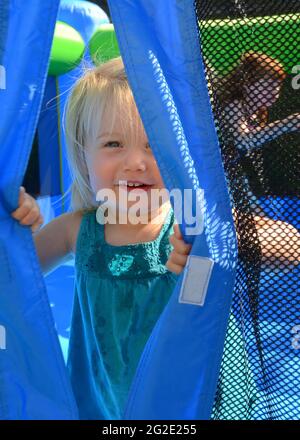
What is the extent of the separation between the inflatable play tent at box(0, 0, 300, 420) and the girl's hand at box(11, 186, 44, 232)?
1cm

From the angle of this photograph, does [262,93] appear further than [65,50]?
No

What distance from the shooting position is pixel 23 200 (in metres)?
0.92

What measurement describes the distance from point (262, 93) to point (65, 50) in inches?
70.9

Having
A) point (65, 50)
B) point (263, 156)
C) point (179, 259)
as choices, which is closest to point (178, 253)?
point (179, 259)

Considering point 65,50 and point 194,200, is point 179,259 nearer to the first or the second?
point 194,200

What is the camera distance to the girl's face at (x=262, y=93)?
2.97 ft

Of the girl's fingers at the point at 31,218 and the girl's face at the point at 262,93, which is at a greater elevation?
the girl's face at the point at 262,93

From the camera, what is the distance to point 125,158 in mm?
1089

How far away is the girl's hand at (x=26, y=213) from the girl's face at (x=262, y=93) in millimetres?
393

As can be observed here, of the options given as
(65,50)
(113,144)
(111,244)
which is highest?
(65,50)

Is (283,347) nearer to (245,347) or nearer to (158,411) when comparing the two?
(245,347)

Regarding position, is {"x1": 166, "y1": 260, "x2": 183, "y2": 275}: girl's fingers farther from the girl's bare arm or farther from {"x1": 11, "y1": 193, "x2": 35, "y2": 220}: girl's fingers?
the girl's bare arm

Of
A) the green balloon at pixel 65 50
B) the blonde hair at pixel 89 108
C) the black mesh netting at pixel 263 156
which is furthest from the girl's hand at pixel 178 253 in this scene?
the green balloon at pixel 65 50

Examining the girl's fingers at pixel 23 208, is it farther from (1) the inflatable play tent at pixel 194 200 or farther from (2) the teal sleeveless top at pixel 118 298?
(2) the teal sleeveless top at pixel 118 298
